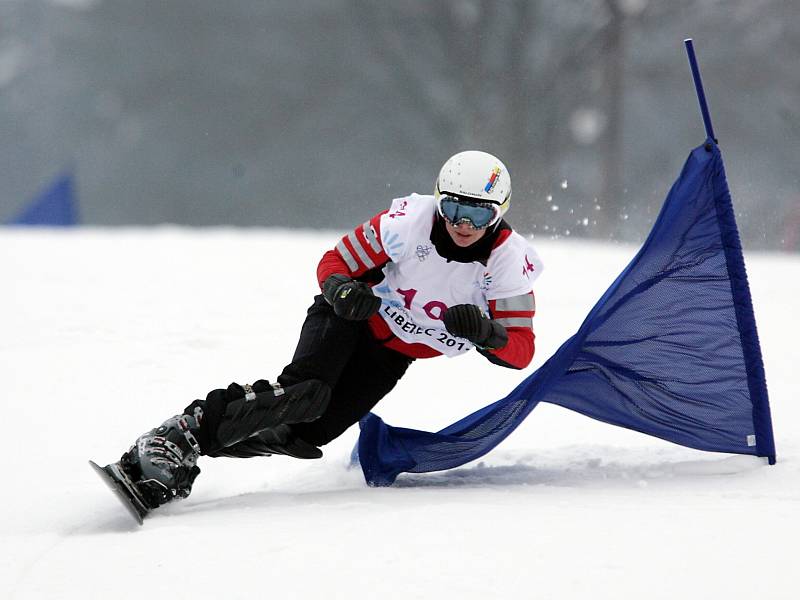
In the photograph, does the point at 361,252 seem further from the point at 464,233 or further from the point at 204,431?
the point at 204,431

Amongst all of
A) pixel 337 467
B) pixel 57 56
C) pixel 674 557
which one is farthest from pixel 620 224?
pixel 674 557

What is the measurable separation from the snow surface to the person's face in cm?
85

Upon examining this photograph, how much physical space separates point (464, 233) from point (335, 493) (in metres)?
1.02

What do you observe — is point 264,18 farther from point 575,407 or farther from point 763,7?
point 575,407

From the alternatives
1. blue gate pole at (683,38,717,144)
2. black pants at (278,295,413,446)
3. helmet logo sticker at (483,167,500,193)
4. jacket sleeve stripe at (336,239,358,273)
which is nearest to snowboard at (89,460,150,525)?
black pants at (278,295,413,446)

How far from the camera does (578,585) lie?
259 centimetres

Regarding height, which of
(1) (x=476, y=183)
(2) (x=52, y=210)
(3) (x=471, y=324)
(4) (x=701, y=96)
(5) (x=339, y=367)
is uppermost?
(2) (x=52, y=210)

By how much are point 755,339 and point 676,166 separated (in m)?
16.2

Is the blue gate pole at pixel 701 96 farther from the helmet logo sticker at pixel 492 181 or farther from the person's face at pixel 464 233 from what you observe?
the person's face at pixel 464 233

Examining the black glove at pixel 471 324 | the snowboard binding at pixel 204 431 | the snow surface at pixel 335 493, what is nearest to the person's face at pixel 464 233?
the black glove at pixel 471 324

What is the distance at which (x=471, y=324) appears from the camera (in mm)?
3475

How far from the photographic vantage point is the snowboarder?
360cm

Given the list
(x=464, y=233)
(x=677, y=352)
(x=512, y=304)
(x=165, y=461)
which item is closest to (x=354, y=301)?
(x=464, y=233)

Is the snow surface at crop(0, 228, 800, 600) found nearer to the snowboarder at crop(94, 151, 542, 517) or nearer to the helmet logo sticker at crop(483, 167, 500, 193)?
the snowboarder at crop(94, 151, 542, 517)
